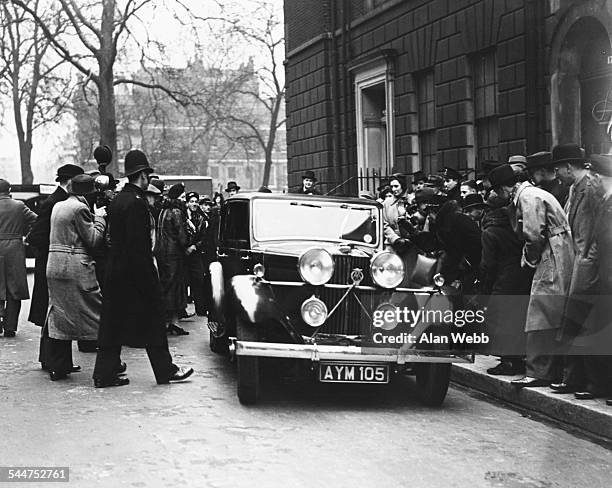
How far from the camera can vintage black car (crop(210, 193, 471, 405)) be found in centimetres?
803

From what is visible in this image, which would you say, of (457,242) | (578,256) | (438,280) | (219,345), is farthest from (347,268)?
(219,345)

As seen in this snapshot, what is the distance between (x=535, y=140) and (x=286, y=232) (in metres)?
7.53

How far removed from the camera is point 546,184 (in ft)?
29.9

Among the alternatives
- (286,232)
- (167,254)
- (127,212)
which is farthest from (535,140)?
(127,212)

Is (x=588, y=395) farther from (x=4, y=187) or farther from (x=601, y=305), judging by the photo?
(x=4, y=187)

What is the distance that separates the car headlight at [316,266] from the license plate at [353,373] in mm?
773

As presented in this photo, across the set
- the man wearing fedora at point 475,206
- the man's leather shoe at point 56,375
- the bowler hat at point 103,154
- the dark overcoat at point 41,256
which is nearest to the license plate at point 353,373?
the man's leather shoe at point 56,375

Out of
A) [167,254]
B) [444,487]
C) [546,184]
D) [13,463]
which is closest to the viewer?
[444,487]

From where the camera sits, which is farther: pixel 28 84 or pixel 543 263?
pixel 28 84

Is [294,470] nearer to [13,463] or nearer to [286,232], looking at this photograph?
[13,463]

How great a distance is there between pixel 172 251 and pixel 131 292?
4.78 meters

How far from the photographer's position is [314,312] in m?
8.29

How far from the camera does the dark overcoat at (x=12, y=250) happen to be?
1326 cm
